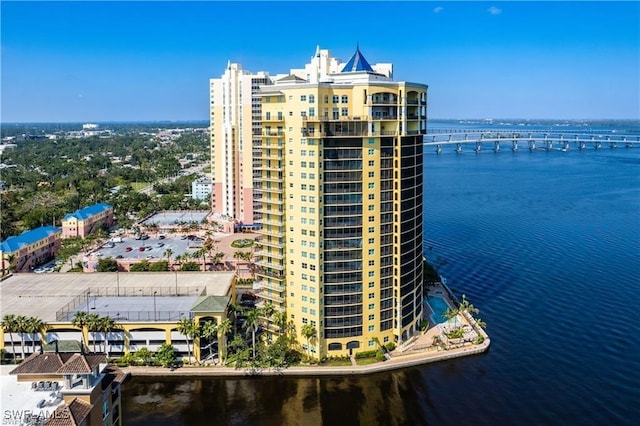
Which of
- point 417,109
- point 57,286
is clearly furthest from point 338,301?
point 57,286

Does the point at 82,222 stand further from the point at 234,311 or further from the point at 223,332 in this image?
the point at 223,332

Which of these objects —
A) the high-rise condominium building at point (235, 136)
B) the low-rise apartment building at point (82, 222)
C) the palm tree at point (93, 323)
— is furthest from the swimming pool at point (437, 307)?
the low-rise apartment building at point (82, 222)

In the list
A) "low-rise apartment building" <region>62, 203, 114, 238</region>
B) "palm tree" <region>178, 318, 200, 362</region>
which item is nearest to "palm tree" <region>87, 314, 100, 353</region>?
"palm tree" <region>178, 318, 200, 362</region>

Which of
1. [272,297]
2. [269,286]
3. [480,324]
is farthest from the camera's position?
[480,324]

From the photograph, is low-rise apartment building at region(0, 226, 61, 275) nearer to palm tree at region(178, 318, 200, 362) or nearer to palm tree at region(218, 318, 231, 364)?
palm tree at region(178, 318, 200, 362)

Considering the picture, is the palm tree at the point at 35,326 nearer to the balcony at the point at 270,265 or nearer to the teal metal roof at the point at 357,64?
the balcony at the point at 270,265

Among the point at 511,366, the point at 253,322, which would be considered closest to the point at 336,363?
the point at 253,322
